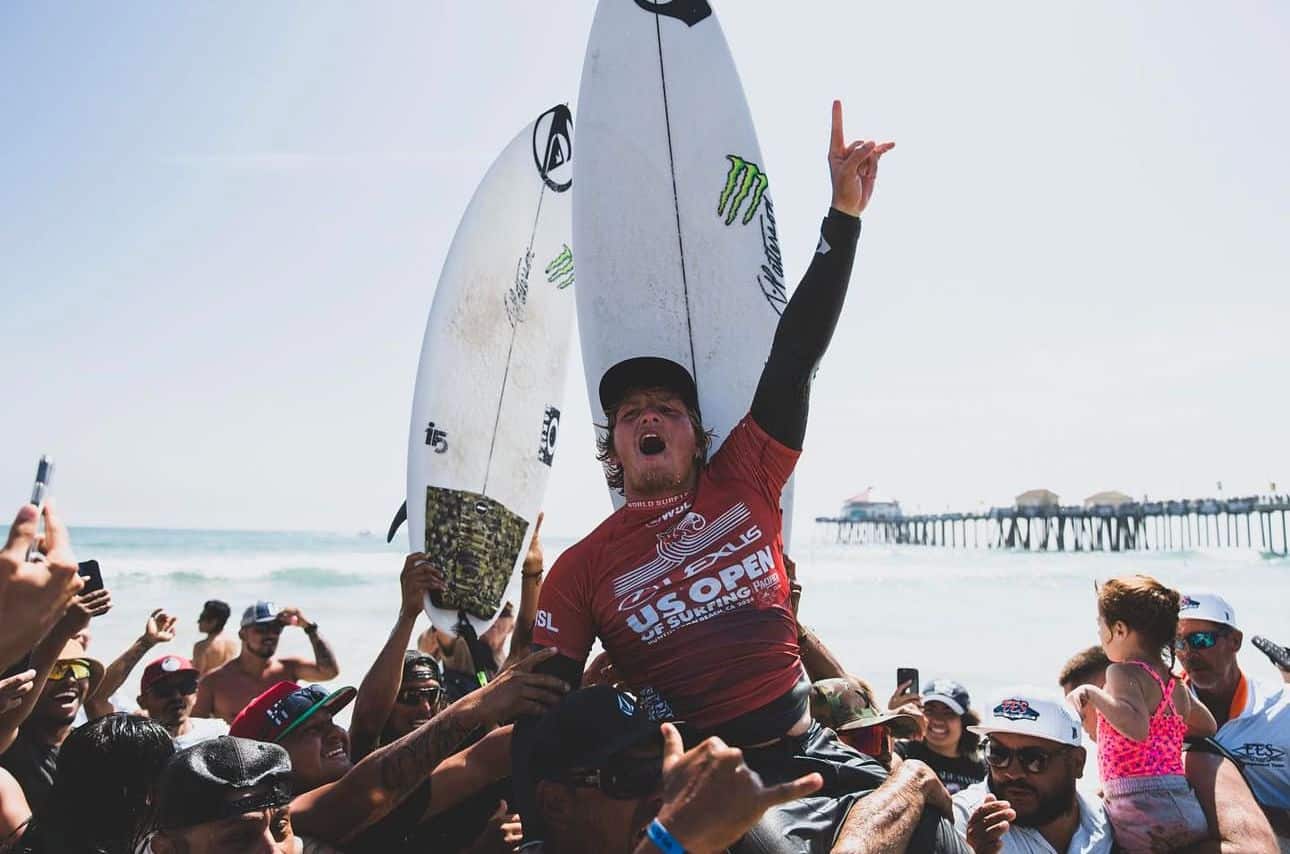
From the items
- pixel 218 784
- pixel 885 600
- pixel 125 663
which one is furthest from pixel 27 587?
pixel 885 600

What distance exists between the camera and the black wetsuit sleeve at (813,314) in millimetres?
2324

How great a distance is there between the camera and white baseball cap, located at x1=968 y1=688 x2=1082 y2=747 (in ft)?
8.91

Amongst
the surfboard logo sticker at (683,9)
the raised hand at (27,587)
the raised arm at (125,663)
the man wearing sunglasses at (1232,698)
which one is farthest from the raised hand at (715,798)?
the raised arm at (125,663)

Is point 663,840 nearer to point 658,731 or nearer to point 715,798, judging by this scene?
point 715,798

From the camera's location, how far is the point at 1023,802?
2.72 m

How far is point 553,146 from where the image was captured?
15.6 ft

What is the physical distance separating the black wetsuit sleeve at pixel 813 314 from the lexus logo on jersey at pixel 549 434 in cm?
228

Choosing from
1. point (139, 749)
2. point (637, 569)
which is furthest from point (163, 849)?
point (637, 569)

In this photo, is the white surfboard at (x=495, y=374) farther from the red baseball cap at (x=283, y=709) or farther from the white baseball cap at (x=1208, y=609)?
the white baseball cap at (x=1208, y=609)

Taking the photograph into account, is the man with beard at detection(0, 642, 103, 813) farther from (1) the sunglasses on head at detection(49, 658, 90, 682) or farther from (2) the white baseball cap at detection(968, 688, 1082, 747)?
(2) the white baseball cap at detection(968, 688, 1082, 747)

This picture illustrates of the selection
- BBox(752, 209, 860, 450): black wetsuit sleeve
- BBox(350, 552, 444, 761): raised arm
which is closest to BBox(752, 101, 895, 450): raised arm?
BBox(752, 209, 860, 450): black wetsuit sleeve

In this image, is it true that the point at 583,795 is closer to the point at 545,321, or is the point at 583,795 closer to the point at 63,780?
the point at 63,780

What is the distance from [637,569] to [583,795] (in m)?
0.58

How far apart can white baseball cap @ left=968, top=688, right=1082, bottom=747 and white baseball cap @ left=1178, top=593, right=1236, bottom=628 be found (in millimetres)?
1143
